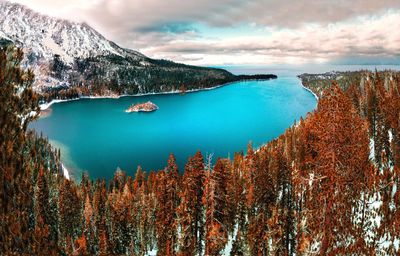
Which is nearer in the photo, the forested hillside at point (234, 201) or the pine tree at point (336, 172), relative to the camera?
the forested hillside at point (234, 201)

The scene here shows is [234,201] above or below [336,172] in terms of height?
below

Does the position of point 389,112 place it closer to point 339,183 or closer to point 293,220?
point 293,220

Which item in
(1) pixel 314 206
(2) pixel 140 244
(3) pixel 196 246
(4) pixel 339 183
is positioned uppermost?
(4) pixel 339 183

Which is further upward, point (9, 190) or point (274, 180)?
point (9, 190)

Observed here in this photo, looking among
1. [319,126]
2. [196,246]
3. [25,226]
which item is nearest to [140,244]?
[196,246]

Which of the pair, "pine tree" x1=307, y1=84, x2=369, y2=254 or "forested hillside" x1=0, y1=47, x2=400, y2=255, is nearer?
"forested hillside" x1=0, y1=47, x2=400, y2=255

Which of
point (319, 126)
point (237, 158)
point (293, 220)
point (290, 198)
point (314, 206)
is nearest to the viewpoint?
point (319, 126)

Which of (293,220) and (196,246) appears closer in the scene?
(196,246)

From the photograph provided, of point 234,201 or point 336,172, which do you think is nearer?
point 336,172
